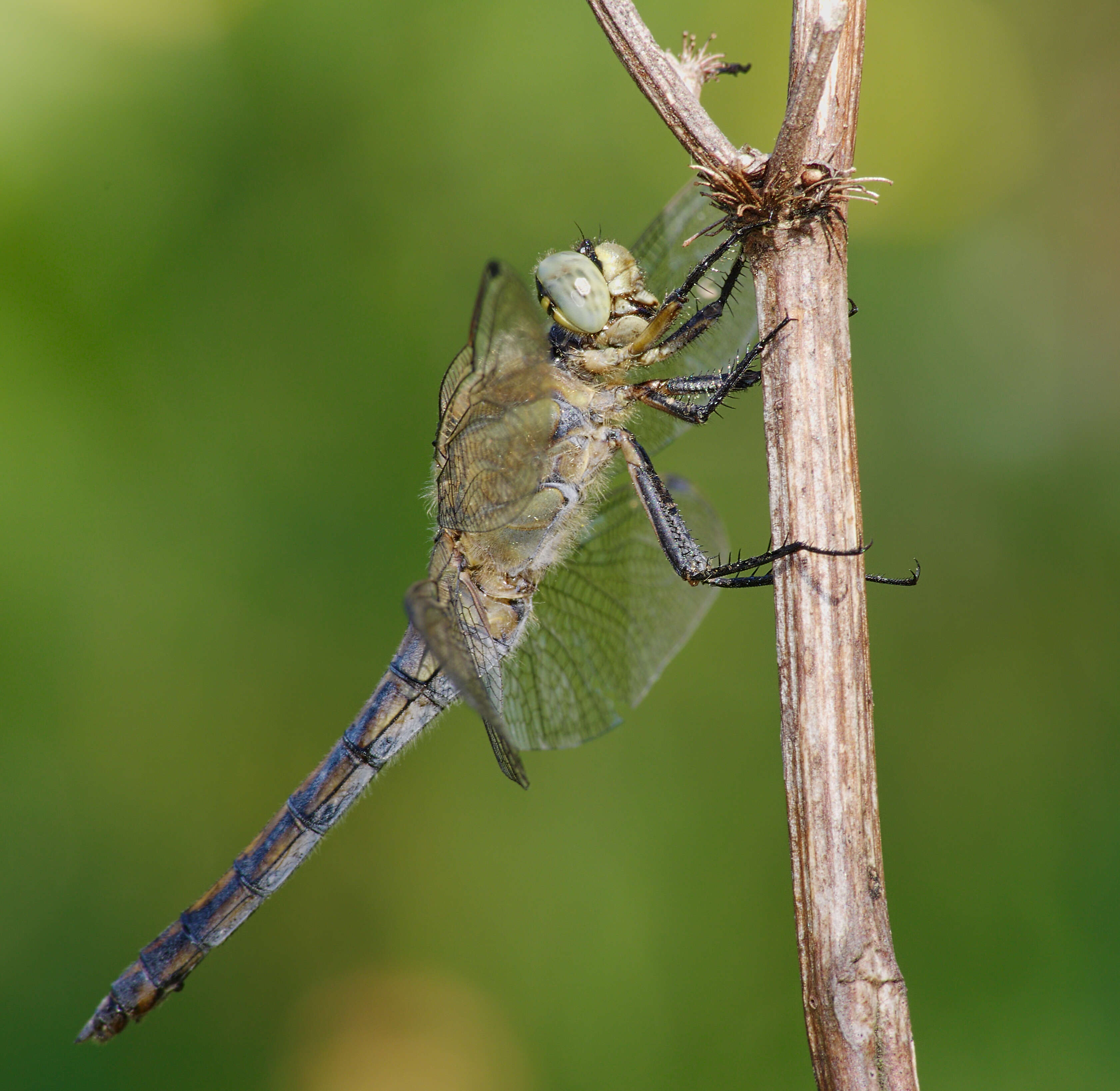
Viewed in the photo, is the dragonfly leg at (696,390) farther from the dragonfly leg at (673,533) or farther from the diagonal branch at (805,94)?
the diagonal branch at (805,94)

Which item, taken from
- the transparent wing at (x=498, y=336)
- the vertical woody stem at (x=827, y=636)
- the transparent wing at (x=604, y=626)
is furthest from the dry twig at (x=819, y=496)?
the transparent wing at (x=604, y=626)

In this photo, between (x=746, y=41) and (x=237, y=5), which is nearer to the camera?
(x=237, y=5)

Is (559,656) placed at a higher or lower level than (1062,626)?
higher

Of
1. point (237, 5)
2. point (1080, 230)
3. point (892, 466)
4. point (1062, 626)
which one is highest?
point (237, 5)

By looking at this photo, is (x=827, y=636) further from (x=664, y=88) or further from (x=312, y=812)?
(x=312, y=812)

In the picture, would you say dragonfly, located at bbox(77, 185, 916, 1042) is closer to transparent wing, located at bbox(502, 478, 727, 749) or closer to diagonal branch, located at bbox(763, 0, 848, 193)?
transparent wing, located at bbox(502, 478, 727, 749)

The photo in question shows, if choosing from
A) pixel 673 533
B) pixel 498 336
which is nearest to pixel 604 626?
pixel 673 533

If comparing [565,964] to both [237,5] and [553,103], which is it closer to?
[553,103]

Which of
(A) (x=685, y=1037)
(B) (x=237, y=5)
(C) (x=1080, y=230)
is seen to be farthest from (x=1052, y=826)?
(B) (x=237, y=5)
